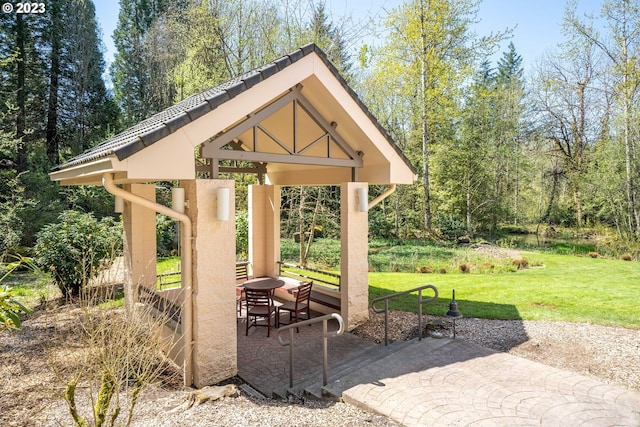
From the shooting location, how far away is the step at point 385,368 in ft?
17.4

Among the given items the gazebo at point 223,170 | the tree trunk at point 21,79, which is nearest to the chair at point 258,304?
the gazebo at point 223,170

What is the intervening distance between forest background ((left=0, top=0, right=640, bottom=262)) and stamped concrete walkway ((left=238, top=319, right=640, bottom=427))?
371 inches

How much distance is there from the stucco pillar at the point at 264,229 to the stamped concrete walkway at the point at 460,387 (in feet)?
13.7

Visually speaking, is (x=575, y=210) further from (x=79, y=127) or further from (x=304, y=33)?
(x=79, y=127)

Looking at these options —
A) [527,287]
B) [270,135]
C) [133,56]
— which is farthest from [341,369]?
[133,56]

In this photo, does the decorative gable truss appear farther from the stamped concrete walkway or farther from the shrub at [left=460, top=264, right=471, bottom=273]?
the shrub at [left=460, top=264, right=471, bottom=273]

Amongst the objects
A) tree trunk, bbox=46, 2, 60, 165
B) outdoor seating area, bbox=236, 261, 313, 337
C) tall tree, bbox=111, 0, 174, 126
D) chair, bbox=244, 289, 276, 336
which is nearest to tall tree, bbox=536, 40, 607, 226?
outdoor seating area, bbox=236, 261, 313, 337

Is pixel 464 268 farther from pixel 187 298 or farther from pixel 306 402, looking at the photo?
pixel 187 298

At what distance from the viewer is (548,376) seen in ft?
18.3

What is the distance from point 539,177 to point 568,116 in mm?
5270

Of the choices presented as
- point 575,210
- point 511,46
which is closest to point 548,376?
point 575,210

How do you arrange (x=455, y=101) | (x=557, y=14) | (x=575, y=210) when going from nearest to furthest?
1. (x=557, y=14)
2. (x=455, y=101)
3. (x=575, y=210)

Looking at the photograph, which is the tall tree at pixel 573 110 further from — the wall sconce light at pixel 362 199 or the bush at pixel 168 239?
the bush at pixel 168 239

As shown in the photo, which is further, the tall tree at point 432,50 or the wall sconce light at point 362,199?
the tall tree at point 432,50
